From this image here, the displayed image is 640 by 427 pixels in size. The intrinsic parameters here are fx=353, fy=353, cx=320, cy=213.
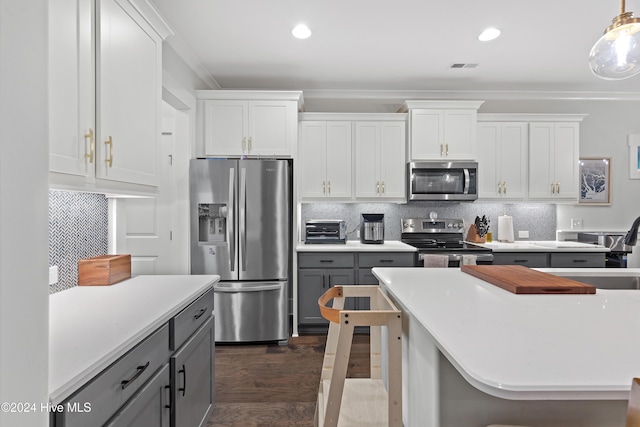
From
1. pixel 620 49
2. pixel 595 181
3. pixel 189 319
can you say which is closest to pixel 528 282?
pixel 620 49

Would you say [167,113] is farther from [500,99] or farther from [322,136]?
[500,99]

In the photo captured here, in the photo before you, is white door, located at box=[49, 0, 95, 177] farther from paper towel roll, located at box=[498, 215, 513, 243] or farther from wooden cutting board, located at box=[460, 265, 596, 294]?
paper towel roll, located at box=[498, 215, 513, 243]

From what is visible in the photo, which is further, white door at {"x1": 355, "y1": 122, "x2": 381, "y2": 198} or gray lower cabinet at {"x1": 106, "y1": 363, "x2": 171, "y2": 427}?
white door at {"x1": 355, "y1": 122, "x2": 381, "y2": 198}

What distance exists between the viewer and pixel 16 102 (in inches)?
23.3

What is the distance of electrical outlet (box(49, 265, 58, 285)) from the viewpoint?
1.64 metres

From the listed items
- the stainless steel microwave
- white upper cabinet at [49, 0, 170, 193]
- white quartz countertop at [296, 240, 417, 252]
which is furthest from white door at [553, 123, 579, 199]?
white upper cabinet at [49, 0, 170, 193]

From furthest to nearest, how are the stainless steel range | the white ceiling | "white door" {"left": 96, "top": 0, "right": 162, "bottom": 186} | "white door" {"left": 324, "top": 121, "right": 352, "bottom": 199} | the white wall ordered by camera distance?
the stainless steel range < "white door" {"left": 324, "top": 121, "right": 352, "bottom": 199} < the white ceiling < "white door" {"left": 96, "top": 0, "right": 162, "bottom": 186} < the white wall

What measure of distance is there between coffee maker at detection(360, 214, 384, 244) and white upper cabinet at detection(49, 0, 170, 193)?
7.90ft

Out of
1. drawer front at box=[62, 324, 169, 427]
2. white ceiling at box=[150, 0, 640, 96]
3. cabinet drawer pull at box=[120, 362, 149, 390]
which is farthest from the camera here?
white ceiling at box=[150, 0, 640, 96]

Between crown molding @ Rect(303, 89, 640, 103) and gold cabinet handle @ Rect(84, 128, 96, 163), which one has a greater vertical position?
crown molding @ Rect(303, 89, 640, 103)

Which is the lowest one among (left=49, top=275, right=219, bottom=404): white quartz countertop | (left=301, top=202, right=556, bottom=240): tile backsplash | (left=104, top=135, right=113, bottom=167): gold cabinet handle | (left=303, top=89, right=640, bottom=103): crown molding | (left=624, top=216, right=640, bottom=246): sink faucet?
(left=49, top=275, right=219, bottom=404): white quartz countertop

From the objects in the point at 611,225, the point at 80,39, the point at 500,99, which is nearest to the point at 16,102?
the point at 80,39

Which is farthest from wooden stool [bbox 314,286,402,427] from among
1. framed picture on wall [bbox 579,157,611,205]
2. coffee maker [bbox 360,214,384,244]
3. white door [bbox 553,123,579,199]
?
framed picture on wall [bbox 579,157,611,205]

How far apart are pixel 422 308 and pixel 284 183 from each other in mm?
2272
